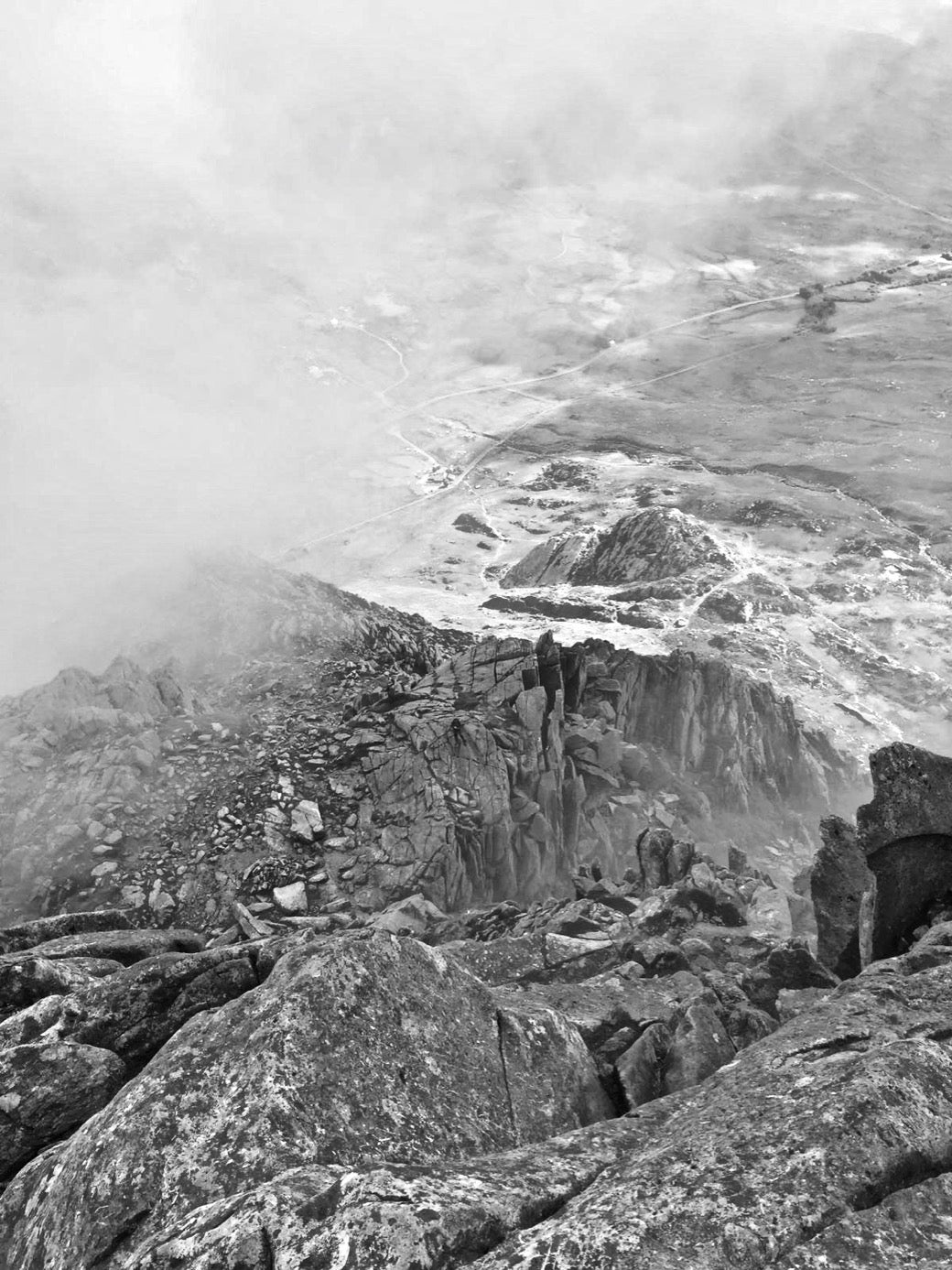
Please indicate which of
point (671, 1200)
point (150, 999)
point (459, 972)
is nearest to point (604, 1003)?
point (459, 972)

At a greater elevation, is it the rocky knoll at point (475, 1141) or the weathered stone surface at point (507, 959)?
the rocky knoll at point (475, 1141)

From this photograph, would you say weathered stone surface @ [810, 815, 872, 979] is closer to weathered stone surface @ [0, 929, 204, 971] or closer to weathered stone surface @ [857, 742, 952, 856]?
weathered stone surface @ [857, 742, 952, 856]

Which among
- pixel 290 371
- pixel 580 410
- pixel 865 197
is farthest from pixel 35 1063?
pixel 865 197

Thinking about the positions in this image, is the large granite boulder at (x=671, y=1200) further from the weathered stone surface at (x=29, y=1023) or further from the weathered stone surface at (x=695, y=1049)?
the weathered stone surface at (x=29, y=1023)

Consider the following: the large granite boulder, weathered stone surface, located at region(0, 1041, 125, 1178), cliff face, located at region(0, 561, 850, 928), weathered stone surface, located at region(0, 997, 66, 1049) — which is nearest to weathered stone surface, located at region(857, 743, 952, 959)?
the large granite boulder

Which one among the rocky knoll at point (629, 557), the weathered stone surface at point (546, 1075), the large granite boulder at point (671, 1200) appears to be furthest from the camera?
the rocky knoll at point (629, 557)

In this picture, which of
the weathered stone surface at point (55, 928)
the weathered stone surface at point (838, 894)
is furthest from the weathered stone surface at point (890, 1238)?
the weathered stone surface at point (55, 928)

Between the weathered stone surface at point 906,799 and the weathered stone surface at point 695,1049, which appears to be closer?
the weathered stone surface at point 695,1049
